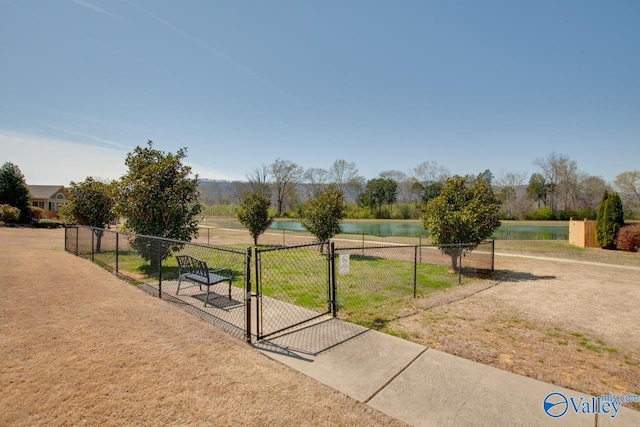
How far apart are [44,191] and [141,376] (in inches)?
2417

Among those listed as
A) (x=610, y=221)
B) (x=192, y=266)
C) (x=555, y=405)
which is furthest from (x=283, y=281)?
(x=610, y=221)

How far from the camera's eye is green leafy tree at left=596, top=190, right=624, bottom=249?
16641mm

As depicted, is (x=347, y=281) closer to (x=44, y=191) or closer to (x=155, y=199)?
(x=155, y=199)

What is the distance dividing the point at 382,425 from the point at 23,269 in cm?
1040

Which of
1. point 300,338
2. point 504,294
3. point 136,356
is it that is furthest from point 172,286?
point 504,294

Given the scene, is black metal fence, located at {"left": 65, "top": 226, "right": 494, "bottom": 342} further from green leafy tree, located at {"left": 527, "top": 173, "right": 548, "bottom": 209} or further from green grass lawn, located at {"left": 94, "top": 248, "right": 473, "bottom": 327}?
green leafy tree, located at {"left": 527, "top": 173, "right": 548, "bottom": 209}

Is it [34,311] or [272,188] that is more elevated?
[272,188]

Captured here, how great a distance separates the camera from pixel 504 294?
7320 mm

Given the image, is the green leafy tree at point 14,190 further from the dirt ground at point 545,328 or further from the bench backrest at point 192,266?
the dirt ground at point 545,328

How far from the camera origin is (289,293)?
6.74 metres

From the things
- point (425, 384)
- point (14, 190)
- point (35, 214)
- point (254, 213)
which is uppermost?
point (14, 190)

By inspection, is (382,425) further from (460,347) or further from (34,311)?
(34,311)

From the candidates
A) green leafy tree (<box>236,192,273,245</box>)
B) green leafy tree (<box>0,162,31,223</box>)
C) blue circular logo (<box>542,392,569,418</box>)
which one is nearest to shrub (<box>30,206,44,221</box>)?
green leafy tree (<box>0,162,31,223</box>)

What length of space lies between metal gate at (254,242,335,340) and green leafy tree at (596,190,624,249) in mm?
16477
